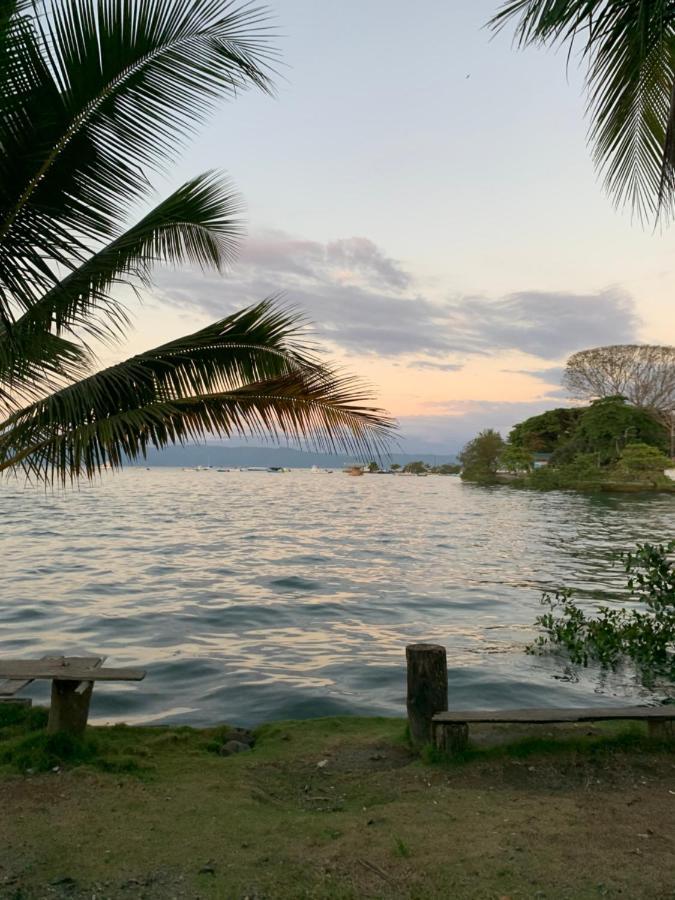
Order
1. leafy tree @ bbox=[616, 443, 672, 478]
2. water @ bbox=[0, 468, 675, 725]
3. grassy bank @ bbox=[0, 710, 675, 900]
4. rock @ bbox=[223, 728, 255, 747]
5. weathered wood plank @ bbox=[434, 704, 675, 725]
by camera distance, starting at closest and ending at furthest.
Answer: grassy bank @ bbox=[0, 710, 675, 900] < weathered wood plank @ bbox=[434, 704, 675, 725] < rock @ bbox=[223, 728, 255, 747] < water @ bbox=[0, 468, 675, 725] < leafy tree @ bbox=[616, 443, 672, 478]

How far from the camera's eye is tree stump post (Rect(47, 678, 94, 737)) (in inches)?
243

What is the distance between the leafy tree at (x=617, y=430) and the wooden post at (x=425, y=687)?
79.4 meters

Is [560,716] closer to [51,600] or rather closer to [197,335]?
[197,335]

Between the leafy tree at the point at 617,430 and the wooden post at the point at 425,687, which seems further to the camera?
the leafy tree at the point at 617,430

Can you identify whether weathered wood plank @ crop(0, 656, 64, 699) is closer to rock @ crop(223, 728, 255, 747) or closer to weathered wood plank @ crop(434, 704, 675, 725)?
rock @ crop(223, 728, 255, 747)

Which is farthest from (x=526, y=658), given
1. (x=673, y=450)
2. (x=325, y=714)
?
(x=673, y=450)

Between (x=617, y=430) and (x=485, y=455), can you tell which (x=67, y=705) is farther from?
(x=485, y=455)

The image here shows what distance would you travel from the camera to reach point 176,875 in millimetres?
4031

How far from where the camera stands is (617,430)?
8106 centimetres

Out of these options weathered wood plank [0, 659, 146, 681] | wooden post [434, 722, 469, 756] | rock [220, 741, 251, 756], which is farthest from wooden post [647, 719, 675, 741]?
weathered wood plank [0, 659, 146, 681]

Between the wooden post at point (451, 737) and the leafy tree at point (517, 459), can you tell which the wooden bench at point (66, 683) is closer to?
the wooden post at point (451, 737)

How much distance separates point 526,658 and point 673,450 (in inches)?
3275

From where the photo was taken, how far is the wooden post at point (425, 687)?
6320 mm

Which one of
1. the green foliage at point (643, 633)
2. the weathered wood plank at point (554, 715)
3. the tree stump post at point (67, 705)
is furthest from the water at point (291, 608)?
the weathered wood plank at point (554, 715)
